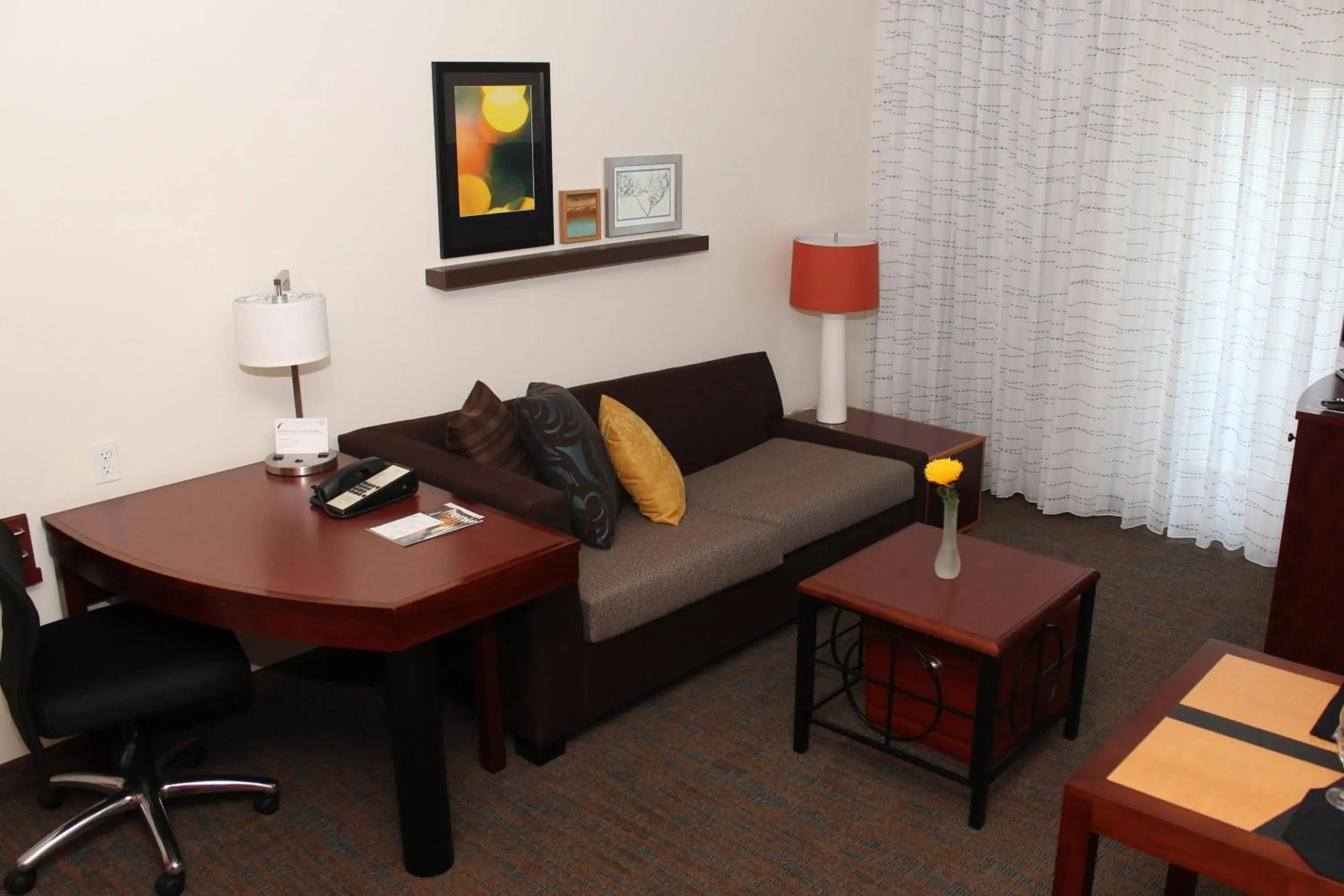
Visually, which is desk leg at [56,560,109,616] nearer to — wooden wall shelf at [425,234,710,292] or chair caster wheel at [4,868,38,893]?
chair caster wheel at [4,868,38,893]

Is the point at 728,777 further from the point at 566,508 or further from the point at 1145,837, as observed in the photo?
the point at 1145,837

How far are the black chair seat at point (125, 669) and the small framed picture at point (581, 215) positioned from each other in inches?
70.4

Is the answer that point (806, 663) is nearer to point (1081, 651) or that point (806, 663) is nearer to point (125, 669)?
point (1081, 651)

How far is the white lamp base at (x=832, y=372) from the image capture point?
4742 mm

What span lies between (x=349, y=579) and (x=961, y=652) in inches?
60.4

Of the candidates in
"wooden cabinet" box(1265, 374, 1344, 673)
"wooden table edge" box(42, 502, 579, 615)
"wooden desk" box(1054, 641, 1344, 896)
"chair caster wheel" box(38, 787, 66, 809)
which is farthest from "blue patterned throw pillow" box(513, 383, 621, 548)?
"wooden cabinet" box(1265, 374, 1344, 673)

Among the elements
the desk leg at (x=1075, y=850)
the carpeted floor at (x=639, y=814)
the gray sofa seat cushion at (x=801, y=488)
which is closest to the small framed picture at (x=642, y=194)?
the gray sofa seat cushion at (x=801, y=488)

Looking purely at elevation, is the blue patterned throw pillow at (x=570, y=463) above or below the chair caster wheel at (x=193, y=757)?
above

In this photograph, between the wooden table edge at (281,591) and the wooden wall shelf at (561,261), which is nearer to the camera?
the wooden table edge at (281,591)

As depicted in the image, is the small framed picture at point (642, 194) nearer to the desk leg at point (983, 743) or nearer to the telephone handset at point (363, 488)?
the telephone handset at point (363, 488)

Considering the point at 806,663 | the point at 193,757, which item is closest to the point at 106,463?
the point at 193,757

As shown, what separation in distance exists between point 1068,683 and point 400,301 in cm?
226

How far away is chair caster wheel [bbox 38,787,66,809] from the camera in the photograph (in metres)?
2.92

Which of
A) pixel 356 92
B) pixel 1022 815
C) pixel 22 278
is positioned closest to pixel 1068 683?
pixel 1022 815
